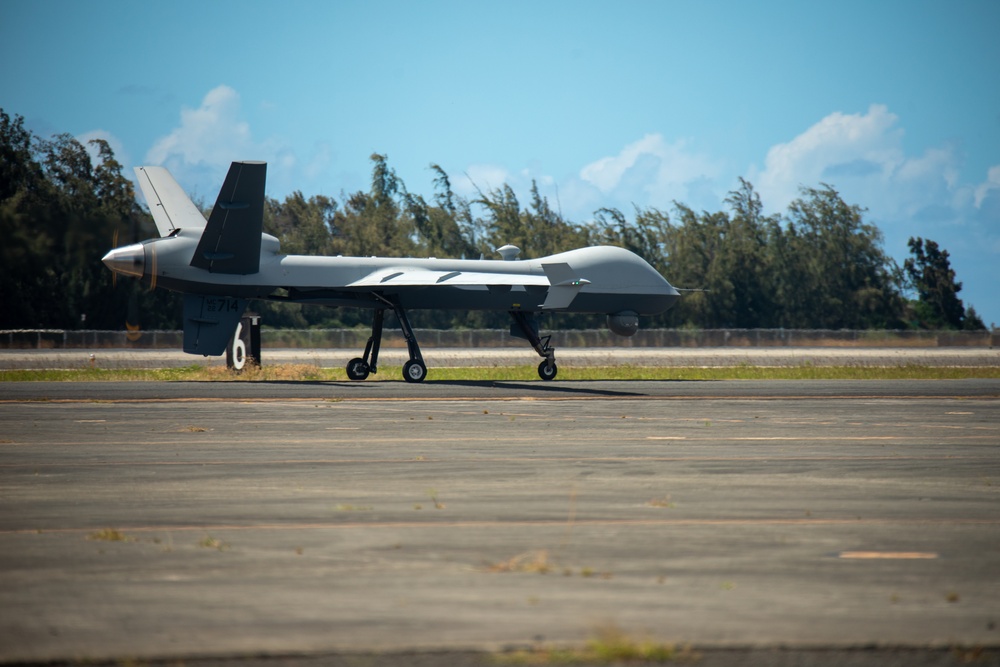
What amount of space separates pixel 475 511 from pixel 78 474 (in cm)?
593

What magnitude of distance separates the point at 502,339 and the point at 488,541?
6776cm

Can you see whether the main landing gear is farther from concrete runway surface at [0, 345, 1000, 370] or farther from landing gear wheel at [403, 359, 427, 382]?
concrete runway surface at [0, 345, 1000, 370]

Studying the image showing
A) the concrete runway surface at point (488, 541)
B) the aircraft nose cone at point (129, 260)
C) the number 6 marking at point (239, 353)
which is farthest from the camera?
the number 6 marking at point (239, 353)

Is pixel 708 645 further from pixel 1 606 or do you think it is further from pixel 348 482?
pixel 348 482

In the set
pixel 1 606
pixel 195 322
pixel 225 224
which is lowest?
pixel 1 606

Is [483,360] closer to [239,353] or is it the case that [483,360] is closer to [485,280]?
[239,353]

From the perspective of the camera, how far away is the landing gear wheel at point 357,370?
3803 cm

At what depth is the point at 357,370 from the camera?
3809cm

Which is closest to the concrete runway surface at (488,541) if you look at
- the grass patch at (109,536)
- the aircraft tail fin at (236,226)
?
the grass patch at (109,536)

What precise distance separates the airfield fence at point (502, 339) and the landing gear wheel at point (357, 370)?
27.0 meters

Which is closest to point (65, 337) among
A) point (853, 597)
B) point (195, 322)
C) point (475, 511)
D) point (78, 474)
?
point (195, 322)

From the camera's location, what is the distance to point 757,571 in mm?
8758

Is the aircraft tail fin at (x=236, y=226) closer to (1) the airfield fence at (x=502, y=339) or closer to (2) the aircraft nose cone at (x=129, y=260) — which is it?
(2) the aircraft nose cone at (x=129, y=260)

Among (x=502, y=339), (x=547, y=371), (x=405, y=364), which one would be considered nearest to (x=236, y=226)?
(x=405, y=364)
